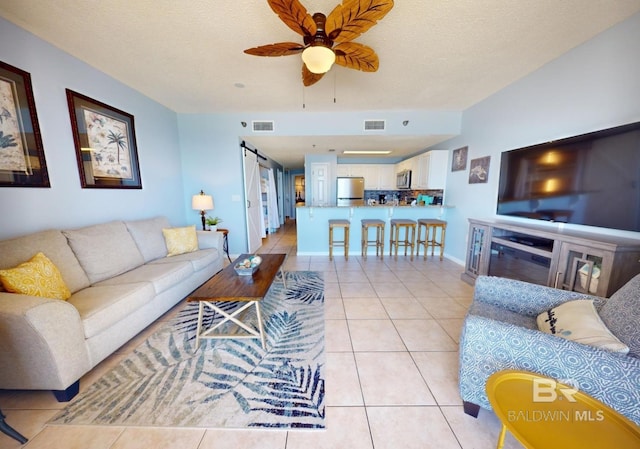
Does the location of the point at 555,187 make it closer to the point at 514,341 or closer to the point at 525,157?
the point at 525,157

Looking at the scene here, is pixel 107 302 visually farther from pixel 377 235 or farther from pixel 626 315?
pixel 377 235

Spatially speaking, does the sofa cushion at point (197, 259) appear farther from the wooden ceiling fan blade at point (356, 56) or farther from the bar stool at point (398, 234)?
the bar stool at point (398, 234)

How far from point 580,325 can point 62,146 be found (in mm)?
4207

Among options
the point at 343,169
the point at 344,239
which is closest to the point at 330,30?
the point at 344,239

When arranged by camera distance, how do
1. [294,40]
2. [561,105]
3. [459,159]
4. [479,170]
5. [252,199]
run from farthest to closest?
→ 1. [252,199]
2. [459,159]
3. [479,170]
4. [561,105]
5. [294,40]

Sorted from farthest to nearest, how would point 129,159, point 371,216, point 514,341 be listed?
point 371,216 → point 129,159 → point 514,341

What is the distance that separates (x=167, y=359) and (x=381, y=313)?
191cm

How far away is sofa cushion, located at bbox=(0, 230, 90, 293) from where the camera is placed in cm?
157

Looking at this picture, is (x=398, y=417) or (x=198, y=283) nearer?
(x=398, y=417)

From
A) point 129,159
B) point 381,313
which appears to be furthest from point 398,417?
point 129,159

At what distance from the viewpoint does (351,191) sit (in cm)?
626

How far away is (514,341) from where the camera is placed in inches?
40.7

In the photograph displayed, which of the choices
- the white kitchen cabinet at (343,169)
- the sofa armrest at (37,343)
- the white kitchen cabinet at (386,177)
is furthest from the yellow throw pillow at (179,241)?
the white kitchen cabinet at (386,177)

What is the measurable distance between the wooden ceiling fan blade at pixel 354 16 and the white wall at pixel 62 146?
2.61 meters
